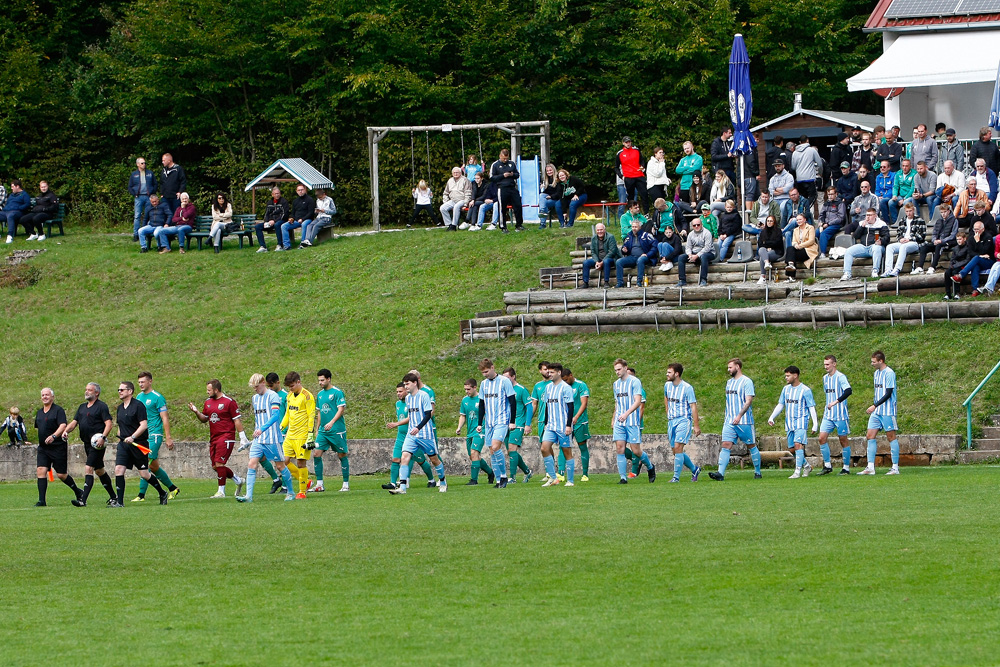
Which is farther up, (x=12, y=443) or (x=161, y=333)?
(x=161, y=333)

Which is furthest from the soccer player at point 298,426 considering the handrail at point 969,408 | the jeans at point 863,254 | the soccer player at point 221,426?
the jeans at point 863,254

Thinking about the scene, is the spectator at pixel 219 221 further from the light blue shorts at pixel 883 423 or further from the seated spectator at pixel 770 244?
the light blue shorts at pixel 883 423

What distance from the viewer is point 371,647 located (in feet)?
28.5

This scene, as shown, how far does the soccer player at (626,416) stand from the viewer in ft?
58.8

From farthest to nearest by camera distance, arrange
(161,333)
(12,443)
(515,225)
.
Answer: (515,225)
(161,333)
(12,443)

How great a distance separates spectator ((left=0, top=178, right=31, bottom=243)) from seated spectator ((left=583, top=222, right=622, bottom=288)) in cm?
1676

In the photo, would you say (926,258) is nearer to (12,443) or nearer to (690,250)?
(690,250)

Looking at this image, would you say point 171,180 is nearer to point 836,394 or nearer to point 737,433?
point 737,433

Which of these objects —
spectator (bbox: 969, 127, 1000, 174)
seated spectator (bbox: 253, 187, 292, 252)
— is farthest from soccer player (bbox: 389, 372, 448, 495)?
seated spectator (bbox: 253, 187, 292, 252)

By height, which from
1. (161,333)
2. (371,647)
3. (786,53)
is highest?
(786,53)

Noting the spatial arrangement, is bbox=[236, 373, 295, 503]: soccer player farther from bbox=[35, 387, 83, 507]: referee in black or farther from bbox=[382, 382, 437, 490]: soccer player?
bbox=[35, 387, 83, 507]: referee in black

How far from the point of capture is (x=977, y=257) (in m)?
22.6

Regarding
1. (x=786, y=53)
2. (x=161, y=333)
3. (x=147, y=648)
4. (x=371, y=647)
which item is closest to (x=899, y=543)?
(x=371, y=647)

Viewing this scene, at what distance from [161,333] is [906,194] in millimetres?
15847
